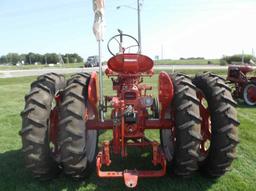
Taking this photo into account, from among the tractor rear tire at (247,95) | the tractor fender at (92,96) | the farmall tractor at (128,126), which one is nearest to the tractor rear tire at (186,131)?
the farmall tractor at (128,126)

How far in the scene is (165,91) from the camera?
4.78m

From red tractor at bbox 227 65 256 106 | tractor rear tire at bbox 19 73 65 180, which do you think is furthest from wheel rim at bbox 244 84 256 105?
tractor rear tire at bbox 19 73 65 180

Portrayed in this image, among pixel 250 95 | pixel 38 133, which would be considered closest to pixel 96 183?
pixel 38 133

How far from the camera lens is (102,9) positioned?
7.25 metres

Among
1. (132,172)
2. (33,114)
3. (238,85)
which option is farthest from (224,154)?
(238,85)

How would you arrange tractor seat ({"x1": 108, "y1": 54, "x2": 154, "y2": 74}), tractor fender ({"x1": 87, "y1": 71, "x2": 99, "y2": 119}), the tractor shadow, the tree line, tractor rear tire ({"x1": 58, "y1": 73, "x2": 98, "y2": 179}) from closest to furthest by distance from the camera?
tractor rear tire ({"x1": 58, "y1": 73, "x2": 98, "y2": 179}) < the tractor shadow < tractor fender ({"x1": 87, "y1": 71, "x2": 99, "y2": 119}) < tractor seat ({"x1": 108, "y1": 54, "x2": 154, "y2": 74}) < the tree line

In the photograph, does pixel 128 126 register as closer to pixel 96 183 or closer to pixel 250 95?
pixel 96 183

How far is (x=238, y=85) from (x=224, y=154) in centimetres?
869

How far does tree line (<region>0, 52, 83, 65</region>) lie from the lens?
99.6m

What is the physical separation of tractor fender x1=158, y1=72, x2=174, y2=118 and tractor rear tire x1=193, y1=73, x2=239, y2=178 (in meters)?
0.48

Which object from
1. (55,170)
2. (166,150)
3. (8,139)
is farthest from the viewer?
(8,139)

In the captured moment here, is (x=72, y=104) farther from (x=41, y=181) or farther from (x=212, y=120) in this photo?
(x=212, y=120)

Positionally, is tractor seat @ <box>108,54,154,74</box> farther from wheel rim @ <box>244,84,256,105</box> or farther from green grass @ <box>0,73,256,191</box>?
wheel rim @ <box>244,84,256,105</box>

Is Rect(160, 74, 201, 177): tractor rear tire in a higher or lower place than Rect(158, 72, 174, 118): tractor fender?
lower
